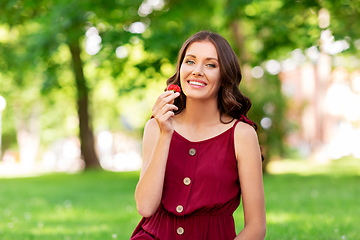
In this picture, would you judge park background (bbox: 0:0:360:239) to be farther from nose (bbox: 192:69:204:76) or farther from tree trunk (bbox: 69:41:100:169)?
nose (bbox: 192:69:204:76)

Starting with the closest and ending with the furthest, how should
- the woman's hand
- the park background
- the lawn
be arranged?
the woman's hand < the lawn < the park background

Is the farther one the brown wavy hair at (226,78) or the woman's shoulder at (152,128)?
the woman's shoulder at (152,128)

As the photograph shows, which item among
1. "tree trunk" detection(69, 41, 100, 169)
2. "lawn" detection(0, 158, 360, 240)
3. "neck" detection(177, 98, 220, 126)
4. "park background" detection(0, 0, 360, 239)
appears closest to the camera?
"neck" detection(177, 98, 220, 126)

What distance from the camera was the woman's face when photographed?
276cm

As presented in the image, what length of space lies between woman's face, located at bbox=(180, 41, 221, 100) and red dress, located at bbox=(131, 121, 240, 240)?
29 cm

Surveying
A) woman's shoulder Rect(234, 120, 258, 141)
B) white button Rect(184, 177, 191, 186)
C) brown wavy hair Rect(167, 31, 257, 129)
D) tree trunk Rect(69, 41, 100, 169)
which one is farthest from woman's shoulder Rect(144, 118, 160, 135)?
tree trunk Rect(69, 41, 100, 169)

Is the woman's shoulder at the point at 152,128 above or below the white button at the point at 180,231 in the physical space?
above

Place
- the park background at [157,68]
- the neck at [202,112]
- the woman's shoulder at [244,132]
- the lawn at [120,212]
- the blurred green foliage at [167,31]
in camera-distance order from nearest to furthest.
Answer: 1. the woman's shoulder at [244,132]
2. the neck at [202,112]
3. the lawn at [120,212]
4. the park background at [157,68]
5. the blurred green foliage at [167,31]

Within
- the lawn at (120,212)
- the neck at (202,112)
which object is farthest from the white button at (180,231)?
the lawn at (120,212)

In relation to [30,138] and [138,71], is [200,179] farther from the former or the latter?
[30,138]

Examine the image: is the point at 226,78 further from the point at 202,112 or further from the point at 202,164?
the point at 202,164

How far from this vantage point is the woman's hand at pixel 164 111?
8.54ft

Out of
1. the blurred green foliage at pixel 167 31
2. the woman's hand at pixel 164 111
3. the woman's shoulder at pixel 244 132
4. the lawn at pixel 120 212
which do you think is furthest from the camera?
the blurred green foliage at pixel 167 31

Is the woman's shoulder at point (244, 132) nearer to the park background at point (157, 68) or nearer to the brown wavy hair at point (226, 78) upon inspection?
the brown wavy hair at point (226, 78)
